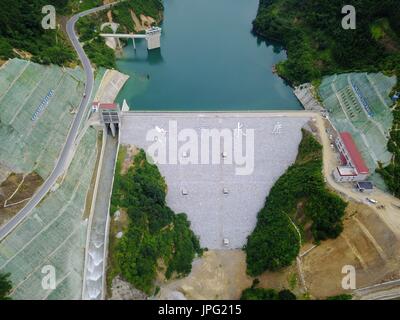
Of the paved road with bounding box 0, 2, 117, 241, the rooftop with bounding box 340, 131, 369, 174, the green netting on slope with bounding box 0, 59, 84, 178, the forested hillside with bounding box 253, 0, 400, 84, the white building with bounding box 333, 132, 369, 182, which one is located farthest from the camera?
the forested hillside with bounding box 253, 0, 400, 84

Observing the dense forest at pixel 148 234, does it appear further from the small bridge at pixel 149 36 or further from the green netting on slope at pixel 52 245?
the small bridge at pixel 149 36

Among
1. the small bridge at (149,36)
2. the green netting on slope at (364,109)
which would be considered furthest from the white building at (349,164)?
the small bridge at (149,36)

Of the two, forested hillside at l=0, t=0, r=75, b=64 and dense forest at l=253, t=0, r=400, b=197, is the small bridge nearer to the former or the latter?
forested hillside at l=0, t=0, r=75, b=64

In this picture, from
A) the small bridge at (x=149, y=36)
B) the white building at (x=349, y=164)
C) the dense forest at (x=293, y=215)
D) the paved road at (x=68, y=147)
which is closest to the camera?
the paved road at (x=68, y=147)

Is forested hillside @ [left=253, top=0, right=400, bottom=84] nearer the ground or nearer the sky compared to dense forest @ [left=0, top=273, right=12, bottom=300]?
nearer the sky

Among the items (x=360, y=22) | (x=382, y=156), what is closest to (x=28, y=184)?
(x=382, y=156)

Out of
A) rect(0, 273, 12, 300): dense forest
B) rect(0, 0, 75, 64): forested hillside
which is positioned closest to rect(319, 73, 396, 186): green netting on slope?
rect(0, 273, 12, 300): dense forest

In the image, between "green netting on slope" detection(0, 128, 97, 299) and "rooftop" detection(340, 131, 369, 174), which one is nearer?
"green netting on slope" detection(0, 128, 97, 299)
